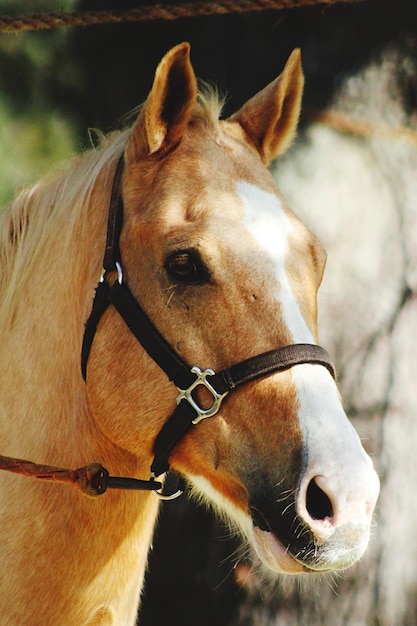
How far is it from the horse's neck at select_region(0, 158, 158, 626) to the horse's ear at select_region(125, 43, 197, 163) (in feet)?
0.92

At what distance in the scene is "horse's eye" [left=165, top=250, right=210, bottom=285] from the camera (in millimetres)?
1974

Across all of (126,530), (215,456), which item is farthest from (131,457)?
(215,456)

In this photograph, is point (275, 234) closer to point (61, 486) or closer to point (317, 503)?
point (317, 503)

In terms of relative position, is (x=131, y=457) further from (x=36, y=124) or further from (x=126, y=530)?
(x=36, y=124)

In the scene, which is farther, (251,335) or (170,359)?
(170,359)

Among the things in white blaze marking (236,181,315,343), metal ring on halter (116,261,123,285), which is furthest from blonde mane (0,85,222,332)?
white blaze marking (236,181,315,343)

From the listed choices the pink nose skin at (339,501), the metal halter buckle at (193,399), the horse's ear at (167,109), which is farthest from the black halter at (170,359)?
the pink nose skin at (339,501)

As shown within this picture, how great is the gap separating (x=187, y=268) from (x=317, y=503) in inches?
28.3

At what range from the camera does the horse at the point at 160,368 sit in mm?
1813

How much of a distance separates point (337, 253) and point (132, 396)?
69.4 inches

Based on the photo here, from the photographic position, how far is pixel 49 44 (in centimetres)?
551

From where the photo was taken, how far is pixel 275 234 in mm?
2031

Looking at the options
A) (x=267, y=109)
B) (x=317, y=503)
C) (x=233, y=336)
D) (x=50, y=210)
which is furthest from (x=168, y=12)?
(x=317, y=503)

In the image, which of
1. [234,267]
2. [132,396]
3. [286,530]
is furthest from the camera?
[132,396]
